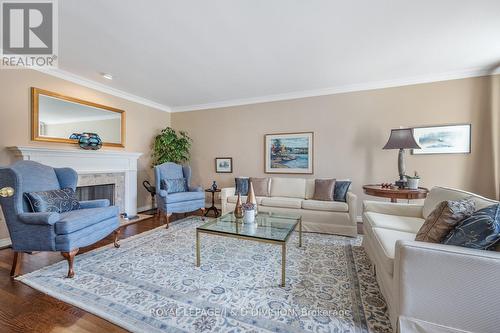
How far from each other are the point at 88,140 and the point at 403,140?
4.97 meters

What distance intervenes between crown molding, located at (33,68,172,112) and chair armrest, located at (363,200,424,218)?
484 cm

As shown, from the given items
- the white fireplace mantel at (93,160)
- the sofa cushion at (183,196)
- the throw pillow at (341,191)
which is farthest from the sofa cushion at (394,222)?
the white fireplace mantel at (93,160)

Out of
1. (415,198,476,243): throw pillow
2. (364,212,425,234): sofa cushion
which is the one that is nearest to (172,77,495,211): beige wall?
(364,212,425,234): sofa cushion

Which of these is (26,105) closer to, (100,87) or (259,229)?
(100,87)

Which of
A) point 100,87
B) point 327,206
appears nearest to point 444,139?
point 327,206

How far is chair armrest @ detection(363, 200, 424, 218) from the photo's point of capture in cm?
251

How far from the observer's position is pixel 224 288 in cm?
186

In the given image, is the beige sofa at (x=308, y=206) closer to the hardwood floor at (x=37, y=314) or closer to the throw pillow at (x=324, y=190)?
the throw pillow at (x=324, y=190)

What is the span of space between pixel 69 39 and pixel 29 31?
0.37 meters

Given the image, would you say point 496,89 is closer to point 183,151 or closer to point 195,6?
point 195,6

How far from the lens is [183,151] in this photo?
510 centimetres

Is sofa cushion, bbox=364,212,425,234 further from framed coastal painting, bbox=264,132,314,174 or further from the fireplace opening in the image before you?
the fireplace opening

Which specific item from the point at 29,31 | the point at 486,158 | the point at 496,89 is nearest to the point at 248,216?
the point at 29,31

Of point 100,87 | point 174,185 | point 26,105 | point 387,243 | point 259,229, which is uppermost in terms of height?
point 100,87
